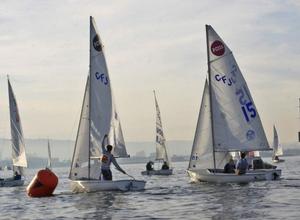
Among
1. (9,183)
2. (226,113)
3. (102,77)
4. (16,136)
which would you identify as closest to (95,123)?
(102,77)

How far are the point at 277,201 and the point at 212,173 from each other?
11114mm

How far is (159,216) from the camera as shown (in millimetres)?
21016

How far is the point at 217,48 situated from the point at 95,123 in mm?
9970

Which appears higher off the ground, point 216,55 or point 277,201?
point 216,55

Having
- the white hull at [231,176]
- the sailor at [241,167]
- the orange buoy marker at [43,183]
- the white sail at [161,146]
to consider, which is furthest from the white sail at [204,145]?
the white sail at [161,146]

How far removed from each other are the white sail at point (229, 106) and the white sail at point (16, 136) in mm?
22281

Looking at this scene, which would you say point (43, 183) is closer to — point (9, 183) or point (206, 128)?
point (206, 128)

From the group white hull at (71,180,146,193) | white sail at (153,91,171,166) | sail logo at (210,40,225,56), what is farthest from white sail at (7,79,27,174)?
white hull at (71,180,146,193)

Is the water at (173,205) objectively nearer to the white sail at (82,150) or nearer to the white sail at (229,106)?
the white sail at (82,150)

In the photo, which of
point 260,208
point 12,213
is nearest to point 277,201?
point 260,208

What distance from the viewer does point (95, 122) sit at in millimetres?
32594

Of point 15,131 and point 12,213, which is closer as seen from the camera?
point 12,213

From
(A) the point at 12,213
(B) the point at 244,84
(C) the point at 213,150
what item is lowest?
(A) the point at 12,213

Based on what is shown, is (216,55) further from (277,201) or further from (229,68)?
(277,201)
